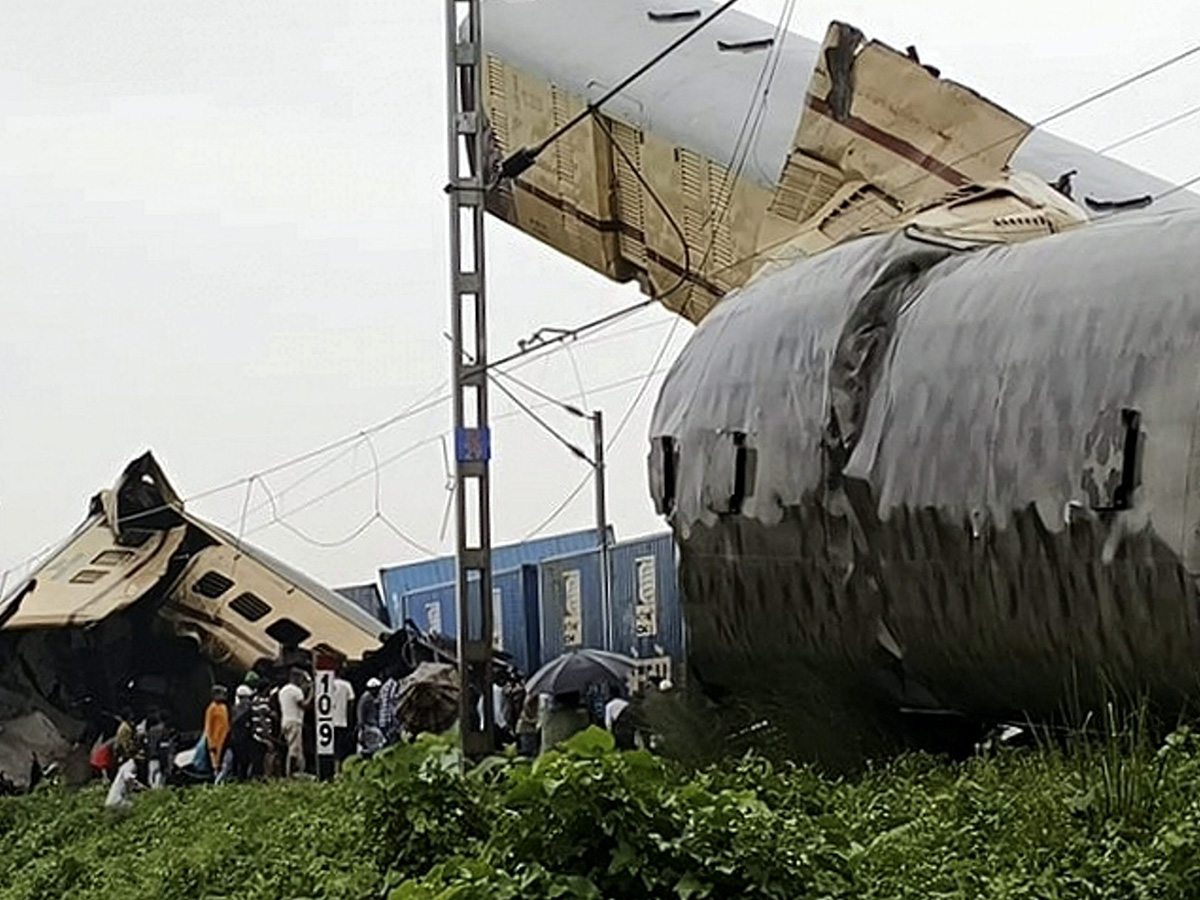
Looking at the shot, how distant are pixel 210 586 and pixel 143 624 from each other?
78cm

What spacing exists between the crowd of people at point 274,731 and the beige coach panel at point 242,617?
488 millimetres

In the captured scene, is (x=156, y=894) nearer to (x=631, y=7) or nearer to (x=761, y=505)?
(x=761, y=505)

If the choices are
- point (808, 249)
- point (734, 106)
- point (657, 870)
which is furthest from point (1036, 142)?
point (657, 870)

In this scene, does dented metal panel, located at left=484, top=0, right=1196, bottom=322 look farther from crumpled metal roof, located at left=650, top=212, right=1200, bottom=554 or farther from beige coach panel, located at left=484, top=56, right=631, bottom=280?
crumpled metal roof, located at left=650, top=212, right=1200, bottom=554

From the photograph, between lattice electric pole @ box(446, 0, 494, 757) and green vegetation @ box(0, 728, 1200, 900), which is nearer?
green vegetation @ box(0, 728, 1200, 900)

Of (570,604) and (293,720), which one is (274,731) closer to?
(293,720)

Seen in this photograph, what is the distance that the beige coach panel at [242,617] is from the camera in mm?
21078

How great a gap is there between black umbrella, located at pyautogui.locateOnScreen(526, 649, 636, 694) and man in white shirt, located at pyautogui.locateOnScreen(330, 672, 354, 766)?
6.79ft

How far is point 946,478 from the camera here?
25.9ft

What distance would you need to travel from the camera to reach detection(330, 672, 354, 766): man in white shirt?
741 inches

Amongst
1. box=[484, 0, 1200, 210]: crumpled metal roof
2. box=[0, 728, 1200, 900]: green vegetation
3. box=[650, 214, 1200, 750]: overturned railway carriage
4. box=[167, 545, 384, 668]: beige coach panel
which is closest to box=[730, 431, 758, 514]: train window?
box=[650, 214, 1200, 750]: overturned railway carriage

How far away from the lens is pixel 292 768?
1883 cm

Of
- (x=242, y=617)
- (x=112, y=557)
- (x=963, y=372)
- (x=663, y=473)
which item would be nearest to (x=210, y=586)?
(x=242, y=617)

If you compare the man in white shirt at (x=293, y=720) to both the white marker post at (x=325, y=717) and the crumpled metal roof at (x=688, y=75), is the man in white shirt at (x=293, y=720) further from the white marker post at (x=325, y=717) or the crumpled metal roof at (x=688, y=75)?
the crumpled metal roof at (x=688, y=75)
